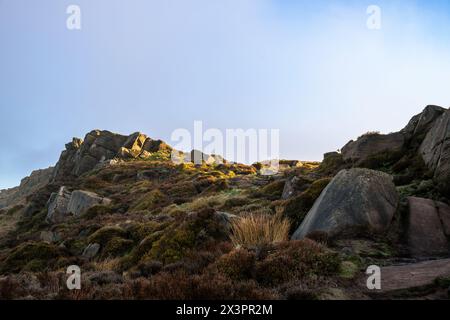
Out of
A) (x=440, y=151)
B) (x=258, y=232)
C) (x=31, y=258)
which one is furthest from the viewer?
(x=31, y=258)

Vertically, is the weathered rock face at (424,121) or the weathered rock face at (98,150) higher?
the weathered rock face at (424,121)

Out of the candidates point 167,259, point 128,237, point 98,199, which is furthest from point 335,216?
point 98,199

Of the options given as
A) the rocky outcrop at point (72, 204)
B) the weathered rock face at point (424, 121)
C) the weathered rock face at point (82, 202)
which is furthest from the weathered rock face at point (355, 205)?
the weathered rock face at point (82, 202)

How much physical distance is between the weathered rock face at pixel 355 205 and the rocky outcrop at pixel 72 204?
71.7ft

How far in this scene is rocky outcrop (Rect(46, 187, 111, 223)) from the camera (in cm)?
2850

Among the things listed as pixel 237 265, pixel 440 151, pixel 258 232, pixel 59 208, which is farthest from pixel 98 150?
pixel 237 265

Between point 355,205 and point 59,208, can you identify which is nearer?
point 355,205

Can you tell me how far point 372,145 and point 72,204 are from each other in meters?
25.2

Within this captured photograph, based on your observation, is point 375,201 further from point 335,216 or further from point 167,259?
point 167,259

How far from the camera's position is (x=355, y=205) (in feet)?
30.4

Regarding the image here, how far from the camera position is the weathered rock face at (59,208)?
94.5 ft

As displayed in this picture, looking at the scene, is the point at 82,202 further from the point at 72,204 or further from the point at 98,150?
the point at 98,150

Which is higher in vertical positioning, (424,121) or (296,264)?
(424,121)

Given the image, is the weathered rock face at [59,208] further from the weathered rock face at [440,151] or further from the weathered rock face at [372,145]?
the weathered rock face at [440,151]
